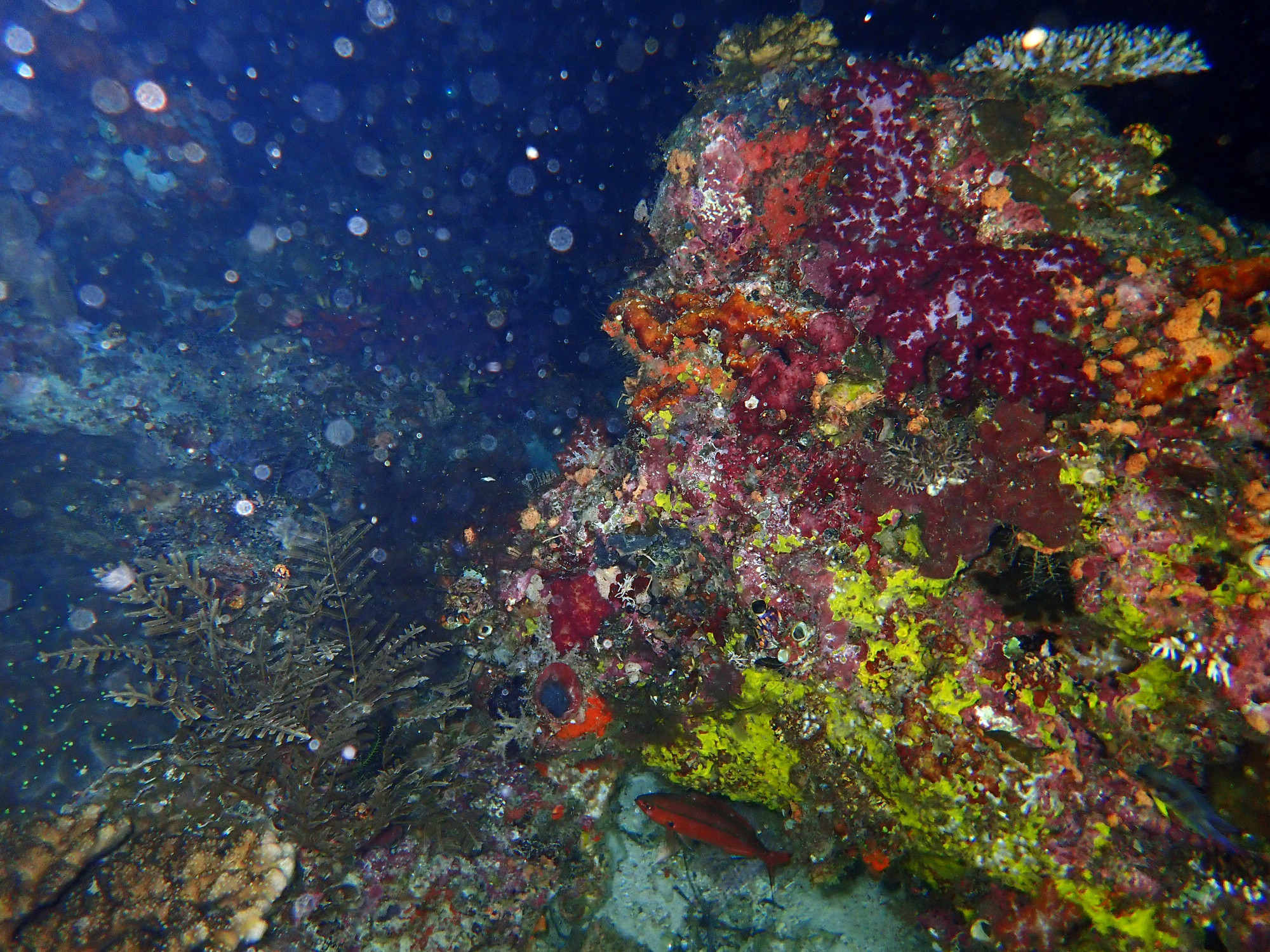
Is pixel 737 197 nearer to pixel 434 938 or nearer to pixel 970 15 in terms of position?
pixel 970 15

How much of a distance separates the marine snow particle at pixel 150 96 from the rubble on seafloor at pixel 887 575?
374 inches

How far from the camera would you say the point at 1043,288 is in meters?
3.66

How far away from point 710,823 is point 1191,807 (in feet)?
10.3

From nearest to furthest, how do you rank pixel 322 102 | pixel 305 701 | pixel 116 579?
pixel 305 701 < pixel 116 579 < pixel 322 102

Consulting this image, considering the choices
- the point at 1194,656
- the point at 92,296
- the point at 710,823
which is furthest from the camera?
the point at 92,296

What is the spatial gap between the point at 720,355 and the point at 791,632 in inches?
94.5

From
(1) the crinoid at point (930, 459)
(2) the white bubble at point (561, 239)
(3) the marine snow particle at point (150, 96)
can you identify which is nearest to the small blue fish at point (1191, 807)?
(1) the crinoid at point (930, 459)

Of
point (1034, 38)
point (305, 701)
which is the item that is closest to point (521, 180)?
point (1034, 38)

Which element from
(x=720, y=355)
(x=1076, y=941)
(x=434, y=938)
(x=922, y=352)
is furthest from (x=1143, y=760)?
(x=434, y=938)

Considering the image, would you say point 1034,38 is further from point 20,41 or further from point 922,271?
point 20,41

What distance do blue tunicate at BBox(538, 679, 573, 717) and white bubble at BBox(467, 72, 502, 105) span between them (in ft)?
28.8

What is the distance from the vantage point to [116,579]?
638 centimetres

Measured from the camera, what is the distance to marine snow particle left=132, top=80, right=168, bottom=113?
8773mm

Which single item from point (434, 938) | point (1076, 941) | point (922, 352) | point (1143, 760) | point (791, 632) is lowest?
point (434, 938)
